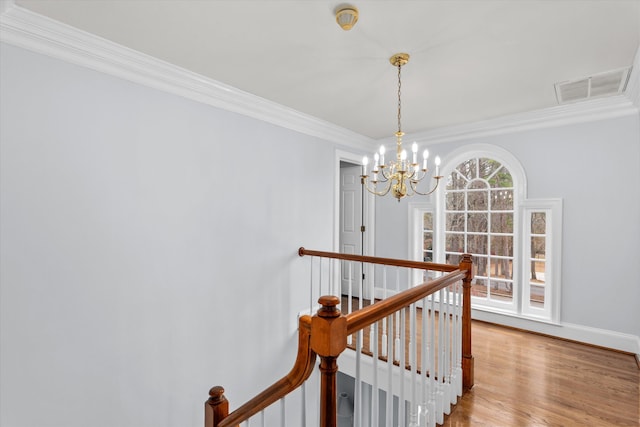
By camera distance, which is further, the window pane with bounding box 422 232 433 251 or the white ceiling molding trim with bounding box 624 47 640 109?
the window pane with bounding box 422 232 433 251

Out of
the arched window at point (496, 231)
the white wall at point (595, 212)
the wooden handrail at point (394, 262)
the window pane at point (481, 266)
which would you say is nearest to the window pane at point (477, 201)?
the arched window at point (496, 231)

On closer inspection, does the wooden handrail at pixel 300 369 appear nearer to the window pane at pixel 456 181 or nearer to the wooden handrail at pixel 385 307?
the wooden handrail at pixel 385 307

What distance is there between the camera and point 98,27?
1945 millimetres

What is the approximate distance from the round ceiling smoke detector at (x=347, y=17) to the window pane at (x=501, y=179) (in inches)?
114

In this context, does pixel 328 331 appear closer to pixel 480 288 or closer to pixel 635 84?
pixel 635 84

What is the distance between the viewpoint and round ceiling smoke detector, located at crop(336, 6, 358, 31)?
5.65 feet

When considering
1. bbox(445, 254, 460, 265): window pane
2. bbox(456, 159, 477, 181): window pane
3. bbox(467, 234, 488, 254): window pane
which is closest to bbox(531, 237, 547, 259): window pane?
bbox(467, 234, 488, 254): window pane

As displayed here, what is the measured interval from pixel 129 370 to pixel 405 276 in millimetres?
3569

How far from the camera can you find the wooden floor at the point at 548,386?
2014 millimetres

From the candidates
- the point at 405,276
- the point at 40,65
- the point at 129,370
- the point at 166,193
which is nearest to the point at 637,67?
the point at 405,276

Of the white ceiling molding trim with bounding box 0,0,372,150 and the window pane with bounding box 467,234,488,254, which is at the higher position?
the white ceiling molding trim with bounding box 0,0,372,150

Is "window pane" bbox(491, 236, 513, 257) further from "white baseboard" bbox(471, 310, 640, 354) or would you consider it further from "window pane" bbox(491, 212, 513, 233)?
"white baseboard" bbox(471, 310, 640, 354)

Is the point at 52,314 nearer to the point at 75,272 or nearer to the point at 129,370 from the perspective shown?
the point at 75,272

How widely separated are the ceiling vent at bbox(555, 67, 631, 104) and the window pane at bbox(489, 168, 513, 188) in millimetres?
936
